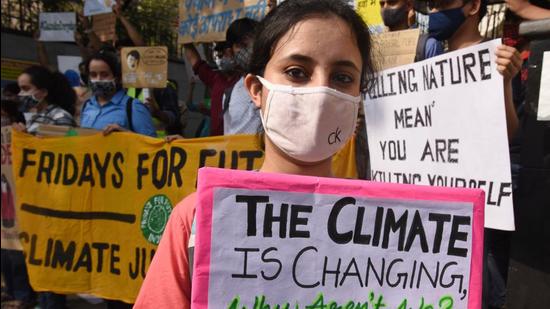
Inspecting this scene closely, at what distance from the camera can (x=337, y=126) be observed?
1396mm

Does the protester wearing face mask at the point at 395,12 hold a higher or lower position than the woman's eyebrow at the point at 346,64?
higher

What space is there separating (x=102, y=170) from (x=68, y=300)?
1758 millimetres

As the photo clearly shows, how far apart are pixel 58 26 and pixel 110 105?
3178mm

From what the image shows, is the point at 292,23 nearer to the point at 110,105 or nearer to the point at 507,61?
the point at 507,61

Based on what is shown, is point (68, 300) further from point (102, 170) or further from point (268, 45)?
point (268, 45)

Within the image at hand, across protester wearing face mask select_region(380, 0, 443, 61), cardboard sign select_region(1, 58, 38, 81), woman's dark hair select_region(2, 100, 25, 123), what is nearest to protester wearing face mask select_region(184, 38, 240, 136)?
protester wearing face mask select_region(380, 0, 443, 61)

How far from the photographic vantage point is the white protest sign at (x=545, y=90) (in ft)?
6.18

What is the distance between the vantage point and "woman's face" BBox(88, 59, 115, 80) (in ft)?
13.1

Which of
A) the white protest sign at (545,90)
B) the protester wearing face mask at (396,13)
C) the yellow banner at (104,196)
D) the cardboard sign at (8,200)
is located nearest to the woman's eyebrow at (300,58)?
the white protest sign at (545,90)

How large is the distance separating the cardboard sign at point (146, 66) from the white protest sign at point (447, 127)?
2.26 metres

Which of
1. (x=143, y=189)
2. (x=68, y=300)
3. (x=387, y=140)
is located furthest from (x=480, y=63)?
(x=68, y=300)

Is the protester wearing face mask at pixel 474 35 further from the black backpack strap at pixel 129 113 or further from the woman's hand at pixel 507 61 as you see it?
the black backpack strap at pixel 129 113

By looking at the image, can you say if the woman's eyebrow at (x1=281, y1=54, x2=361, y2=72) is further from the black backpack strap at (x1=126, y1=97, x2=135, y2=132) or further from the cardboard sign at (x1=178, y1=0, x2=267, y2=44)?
the cardboard sign at (x1=178, y1=0, x2=267, y2=44)

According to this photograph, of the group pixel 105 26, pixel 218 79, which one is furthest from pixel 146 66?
pixel 105 26
